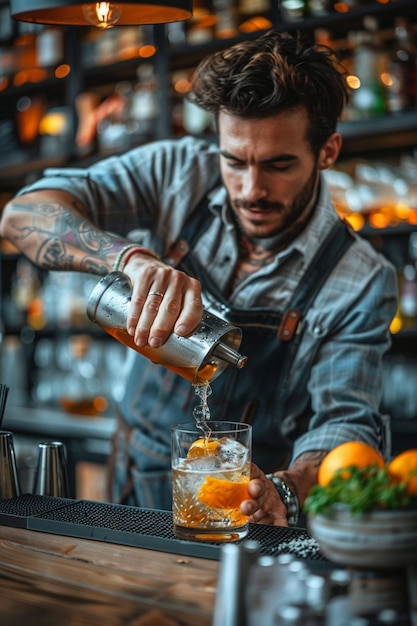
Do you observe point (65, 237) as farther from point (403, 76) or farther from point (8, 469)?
point (403, 76)

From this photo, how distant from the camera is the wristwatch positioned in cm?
163

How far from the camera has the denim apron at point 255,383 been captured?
6.88 ft

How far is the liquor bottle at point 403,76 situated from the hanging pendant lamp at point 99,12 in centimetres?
185

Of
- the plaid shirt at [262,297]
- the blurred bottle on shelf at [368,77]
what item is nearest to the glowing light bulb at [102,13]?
the plaid shirt at [262,297]

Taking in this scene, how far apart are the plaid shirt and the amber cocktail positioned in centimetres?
55

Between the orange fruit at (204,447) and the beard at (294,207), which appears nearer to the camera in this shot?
the orange fruit at (204,447)

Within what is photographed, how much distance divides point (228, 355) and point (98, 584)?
468mm

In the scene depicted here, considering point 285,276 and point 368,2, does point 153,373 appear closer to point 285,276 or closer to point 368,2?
point 285,276

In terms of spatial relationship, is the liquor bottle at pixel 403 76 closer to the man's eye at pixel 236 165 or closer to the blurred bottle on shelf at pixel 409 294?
the blurred bottle on shelf at pixel 409 294

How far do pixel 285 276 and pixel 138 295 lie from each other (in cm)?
69

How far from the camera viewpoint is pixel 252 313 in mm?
2113

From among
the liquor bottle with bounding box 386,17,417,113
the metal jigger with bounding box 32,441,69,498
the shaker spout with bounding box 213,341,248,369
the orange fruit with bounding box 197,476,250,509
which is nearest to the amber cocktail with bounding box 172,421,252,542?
the orange fruit with bounding box 197,476,250,509

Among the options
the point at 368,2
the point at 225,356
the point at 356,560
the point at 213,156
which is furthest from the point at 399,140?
the point at 356,560

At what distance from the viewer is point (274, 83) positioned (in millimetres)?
1921
